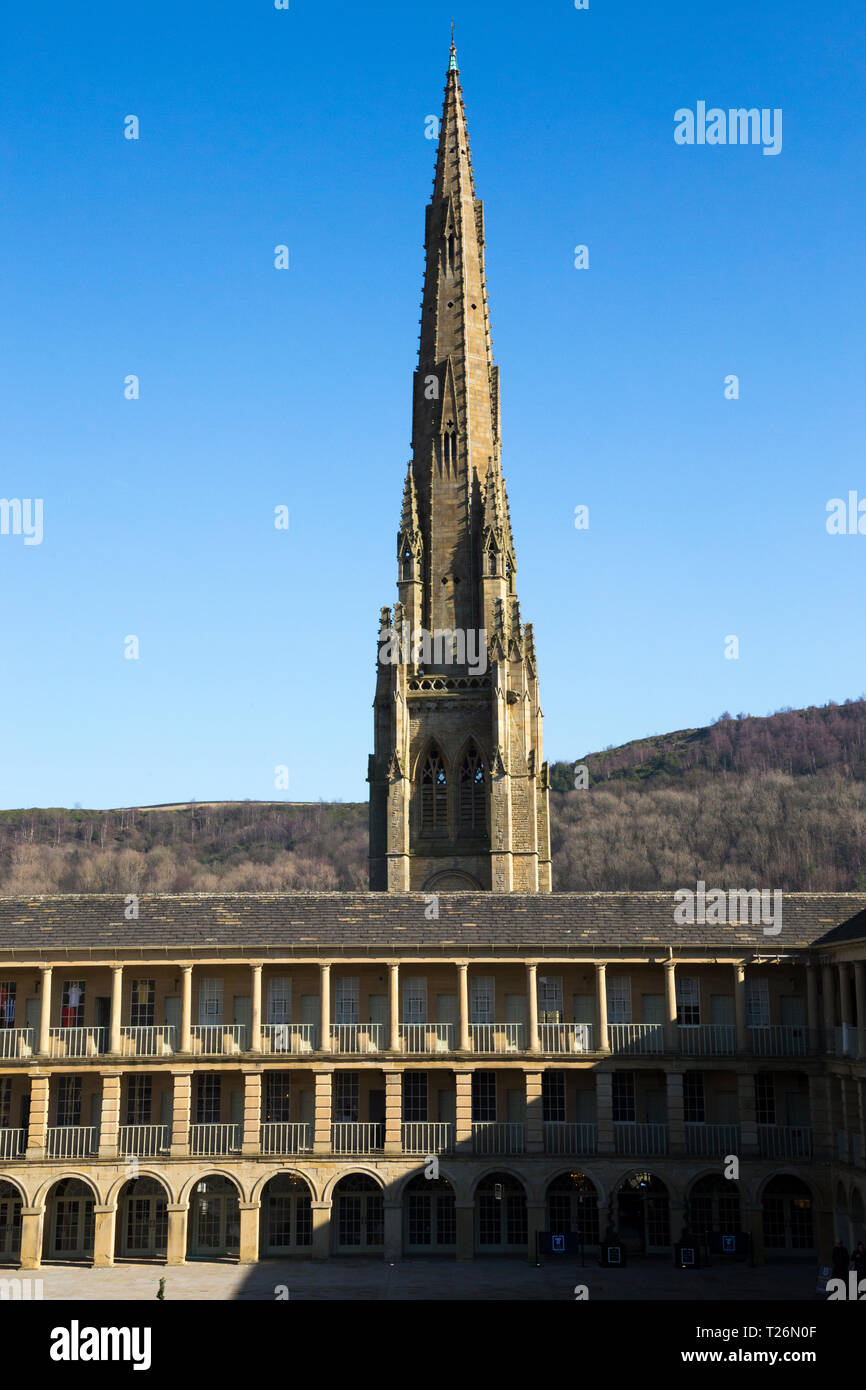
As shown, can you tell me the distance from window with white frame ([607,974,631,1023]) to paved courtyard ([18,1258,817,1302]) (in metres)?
6.87

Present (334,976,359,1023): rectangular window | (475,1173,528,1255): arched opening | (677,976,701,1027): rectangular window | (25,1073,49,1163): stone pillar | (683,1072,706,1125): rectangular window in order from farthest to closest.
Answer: (334,976,359,1023): rectangular window → (677,976,701,1027): rectangular window → (683,1072,706,1125): rectangular window → (475,1173,528,1255): arched opening → (25,1073,49,1163): stone pillar

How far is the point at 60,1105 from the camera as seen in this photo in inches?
1715

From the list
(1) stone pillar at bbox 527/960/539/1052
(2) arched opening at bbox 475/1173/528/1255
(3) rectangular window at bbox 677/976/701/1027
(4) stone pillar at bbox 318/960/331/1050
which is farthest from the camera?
(3) rectangular window at bbox 677/976/701/1027

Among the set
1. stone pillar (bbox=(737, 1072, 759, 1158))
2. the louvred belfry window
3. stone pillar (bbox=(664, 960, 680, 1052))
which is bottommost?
stone pillar (bbox=(737, 1072, 759, 1158))

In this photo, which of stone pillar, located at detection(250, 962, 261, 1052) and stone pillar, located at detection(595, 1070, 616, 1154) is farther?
stone pillar, located at detection(250, 962, 261, 1052)

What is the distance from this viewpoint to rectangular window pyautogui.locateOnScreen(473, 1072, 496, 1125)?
43.6 metres

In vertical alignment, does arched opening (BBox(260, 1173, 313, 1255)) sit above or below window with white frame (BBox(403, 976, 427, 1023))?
below

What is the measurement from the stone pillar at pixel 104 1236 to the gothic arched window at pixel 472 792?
2843 centimetres

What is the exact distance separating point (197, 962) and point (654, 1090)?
45.3ft

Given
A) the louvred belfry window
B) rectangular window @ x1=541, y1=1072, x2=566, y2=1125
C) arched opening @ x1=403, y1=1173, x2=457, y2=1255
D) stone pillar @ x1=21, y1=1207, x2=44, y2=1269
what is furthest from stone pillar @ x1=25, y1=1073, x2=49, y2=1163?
the louvred belfry window

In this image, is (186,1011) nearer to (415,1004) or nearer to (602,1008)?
(415,1004)

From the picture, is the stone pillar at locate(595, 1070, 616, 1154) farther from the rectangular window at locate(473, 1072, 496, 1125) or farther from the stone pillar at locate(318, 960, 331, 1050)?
the stone pillar at locate(318, 960, 331, 1050)
